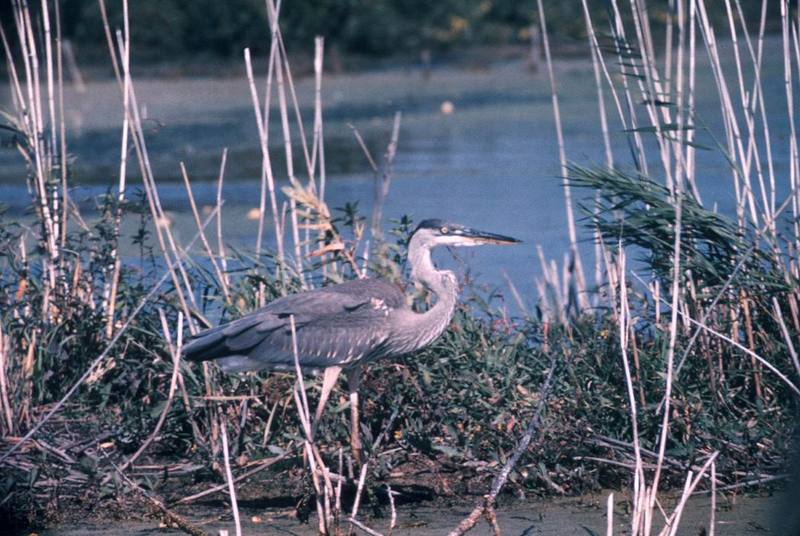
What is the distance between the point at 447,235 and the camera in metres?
4.92

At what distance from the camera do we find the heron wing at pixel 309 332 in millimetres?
4445

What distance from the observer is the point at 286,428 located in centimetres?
485

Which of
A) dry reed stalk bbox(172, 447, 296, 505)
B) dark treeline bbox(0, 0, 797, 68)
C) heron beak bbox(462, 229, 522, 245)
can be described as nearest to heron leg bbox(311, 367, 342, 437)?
dry reed stalk bbox(172, 447, 296, 505)

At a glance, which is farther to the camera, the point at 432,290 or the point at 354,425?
the point at 432,290

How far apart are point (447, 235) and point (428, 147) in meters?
10.2

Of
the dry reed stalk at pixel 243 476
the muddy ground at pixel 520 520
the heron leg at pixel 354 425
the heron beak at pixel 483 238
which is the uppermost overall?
the heron beak at pixel 483 238

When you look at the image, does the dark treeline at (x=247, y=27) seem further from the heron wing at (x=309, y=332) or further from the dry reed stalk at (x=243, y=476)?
the dry reed stalk at (x=243, y=476)

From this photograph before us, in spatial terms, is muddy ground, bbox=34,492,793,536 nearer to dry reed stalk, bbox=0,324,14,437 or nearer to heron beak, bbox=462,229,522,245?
dry reed stalk, bbox=0,324,14,437

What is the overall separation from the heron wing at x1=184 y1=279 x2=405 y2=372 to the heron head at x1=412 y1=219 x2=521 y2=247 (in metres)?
0.30

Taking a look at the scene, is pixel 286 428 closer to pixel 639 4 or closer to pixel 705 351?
pixel 705 351

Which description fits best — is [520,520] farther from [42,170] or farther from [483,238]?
[42,170]

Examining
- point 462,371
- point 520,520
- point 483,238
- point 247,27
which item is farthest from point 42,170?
point 247,27

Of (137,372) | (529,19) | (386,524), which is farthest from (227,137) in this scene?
(529,19)

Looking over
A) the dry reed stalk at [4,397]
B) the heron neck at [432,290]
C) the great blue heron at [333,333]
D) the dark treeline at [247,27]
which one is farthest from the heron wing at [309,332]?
the dark treeline at [247,27]
